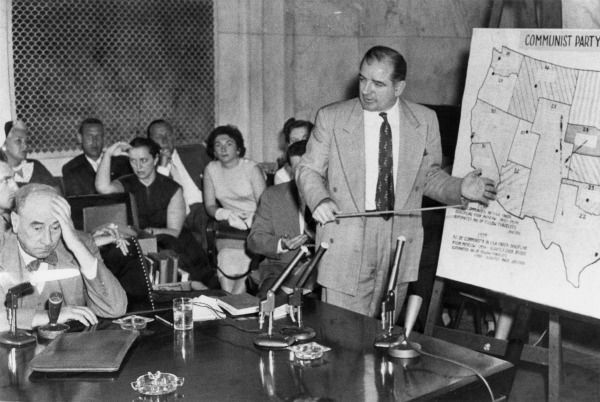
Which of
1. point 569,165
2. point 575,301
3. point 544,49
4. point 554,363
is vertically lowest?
point 554,363

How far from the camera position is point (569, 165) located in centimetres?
379

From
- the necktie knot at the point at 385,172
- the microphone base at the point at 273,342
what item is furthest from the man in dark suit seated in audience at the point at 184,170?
the microphone base at the point at 273,342

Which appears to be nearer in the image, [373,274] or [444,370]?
[444,370]

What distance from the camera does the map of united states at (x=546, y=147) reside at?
12.2 feet

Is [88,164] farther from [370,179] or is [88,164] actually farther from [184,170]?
[370,179]

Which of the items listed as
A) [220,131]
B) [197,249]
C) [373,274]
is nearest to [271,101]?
[220,131]

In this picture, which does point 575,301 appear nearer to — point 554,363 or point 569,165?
point 554,363

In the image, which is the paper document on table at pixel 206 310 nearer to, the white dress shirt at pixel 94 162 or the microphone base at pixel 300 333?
the microphone base at pixel 300 333

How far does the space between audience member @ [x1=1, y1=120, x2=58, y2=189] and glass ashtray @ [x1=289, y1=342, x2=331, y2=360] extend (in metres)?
3.63

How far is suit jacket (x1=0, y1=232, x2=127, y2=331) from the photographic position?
10.4ft

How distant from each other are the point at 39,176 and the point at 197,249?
1.25 meters

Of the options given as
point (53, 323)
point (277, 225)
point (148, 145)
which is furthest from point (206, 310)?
point (148, 145)

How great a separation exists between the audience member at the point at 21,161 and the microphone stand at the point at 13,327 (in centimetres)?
311

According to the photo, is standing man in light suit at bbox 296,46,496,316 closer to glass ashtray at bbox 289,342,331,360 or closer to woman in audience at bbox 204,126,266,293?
glass ashtray at bbox 289,342,331,360
